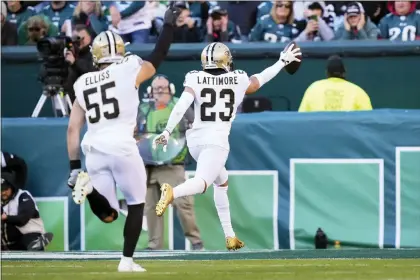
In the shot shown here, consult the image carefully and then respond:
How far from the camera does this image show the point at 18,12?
17.7 m

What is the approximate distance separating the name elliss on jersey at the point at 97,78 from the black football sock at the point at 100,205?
834 millimetres

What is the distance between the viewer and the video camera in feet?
50.8

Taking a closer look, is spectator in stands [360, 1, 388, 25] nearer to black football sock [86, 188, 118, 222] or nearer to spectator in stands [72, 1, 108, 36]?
spectator in stands [72, 1, 108, 36]

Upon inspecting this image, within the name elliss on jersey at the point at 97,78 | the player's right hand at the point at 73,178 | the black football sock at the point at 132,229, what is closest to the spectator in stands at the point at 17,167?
the player's right hand at the point at 73,178

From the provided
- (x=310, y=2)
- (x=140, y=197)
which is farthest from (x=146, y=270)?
(x=310, y=2)

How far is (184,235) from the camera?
14797 mm

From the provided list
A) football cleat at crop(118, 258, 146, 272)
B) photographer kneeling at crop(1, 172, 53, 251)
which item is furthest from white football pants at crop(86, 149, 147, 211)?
photographer kneeling at crop(1, 172, 53, 251)

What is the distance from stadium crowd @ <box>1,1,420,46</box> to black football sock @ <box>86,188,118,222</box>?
5.47 meters

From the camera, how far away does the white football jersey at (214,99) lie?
12.2 m

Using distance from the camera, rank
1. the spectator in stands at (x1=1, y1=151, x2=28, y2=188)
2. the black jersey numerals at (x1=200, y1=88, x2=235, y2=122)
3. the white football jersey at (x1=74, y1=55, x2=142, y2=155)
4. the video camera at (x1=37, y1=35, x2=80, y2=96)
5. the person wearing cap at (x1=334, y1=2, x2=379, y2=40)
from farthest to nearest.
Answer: the person wearing cap at (x1=334, y1=2, x2=379, y2=40)
the video camera at (x1=37, y1=35, x2=80, y2=96)
the spectator in stands at (x1=1, y1=151, x2=28, y2=188)
the black jersey numerals at (x1=200, y1=88, x2=235, y2=122)
the white football jersey at (x1=74, y1=55, x2=142, y2=155)

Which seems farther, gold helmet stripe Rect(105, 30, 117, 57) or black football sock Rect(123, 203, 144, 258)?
gold helmet stripe Rect(105, 30, 117, 57)

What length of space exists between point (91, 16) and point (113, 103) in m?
6.37

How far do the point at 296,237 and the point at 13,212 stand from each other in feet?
9.61

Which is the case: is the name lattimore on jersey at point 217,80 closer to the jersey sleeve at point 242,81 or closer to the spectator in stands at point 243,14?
the jersey sleeve at point 242,81
